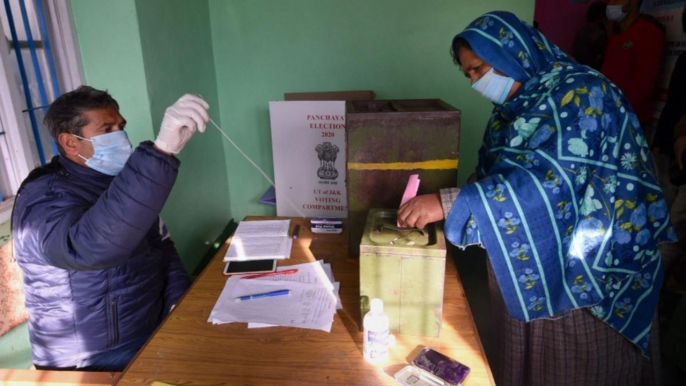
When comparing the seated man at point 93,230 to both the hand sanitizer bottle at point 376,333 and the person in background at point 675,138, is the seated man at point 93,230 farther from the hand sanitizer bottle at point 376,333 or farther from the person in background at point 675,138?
the person in background at point 675,138

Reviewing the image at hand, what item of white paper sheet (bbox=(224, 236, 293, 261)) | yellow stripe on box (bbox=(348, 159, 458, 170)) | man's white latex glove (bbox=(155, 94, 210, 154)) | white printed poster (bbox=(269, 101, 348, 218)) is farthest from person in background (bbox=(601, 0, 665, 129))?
man's white latex glove (bbox=(155, 94, 210, 154))

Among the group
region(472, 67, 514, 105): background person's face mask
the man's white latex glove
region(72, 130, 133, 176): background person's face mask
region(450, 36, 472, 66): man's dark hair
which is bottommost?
region(72, 130, 133, 176): background person's face mask

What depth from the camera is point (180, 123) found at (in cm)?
111

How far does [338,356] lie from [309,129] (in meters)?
1.24

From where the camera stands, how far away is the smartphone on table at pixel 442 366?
92 centimetres

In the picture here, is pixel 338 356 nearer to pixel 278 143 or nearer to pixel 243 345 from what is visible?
pixel 243 345

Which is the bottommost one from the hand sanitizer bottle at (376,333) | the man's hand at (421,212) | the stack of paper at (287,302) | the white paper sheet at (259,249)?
the stack of paper at (287,302)

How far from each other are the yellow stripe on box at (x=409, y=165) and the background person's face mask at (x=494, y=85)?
0.73 ft

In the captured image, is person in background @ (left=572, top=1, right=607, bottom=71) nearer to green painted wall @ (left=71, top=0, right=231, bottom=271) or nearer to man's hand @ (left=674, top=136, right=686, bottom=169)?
man's hand @ (left=674, top=136, right=686, bottom=169)

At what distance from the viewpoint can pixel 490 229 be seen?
3.68 ft

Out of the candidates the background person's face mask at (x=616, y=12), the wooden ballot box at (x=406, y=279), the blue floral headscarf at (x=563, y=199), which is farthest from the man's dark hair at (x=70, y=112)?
the background person's face mask at (x=616, y=12)

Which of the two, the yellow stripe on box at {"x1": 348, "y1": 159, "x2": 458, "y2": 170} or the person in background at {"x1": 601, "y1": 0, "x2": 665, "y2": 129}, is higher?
the person in background at {"x1": 601, "y1": 0, "x2": 665, "y2": 129}

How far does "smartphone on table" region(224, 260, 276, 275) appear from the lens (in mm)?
1370

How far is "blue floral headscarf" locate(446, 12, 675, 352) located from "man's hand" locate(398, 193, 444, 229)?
0.04 m
